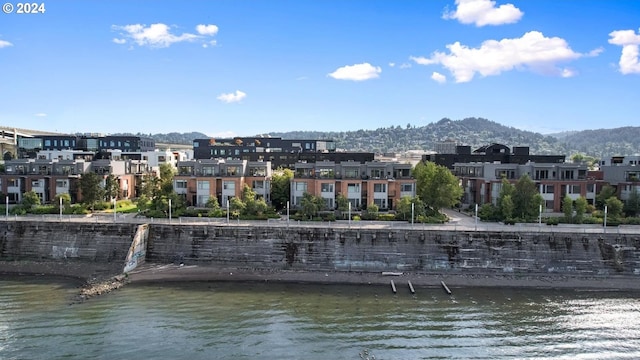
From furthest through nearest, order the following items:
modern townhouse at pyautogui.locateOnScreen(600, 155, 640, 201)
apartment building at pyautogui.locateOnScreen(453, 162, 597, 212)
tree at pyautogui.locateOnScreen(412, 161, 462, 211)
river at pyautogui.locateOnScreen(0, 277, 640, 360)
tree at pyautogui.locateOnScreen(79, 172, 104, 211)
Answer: modern townhouse at pyautogui.locateOnScreen(600, 155, 640, 201), apartment building at pyautogui.locateOnScreen(453, 162, 597, 212), tree at pyautogui.locateOnScreen(79, 172, 104, 211), tree at pyautogui.locateOnScreen(412, 161, 462, 211), river at pyautogui.locateOnScreen(0, 277, 640, 360)

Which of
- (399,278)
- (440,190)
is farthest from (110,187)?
(440,190)

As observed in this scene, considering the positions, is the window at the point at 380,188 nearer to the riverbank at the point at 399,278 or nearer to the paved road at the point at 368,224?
the paved road at the point at 368,224

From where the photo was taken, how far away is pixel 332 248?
51.4m

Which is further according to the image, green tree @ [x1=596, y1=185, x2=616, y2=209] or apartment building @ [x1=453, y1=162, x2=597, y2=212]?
apartment building @ [x1=453, y1=162, x2=597, y2=212]

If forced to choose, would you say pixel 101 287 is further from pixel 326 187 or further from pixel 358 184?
pixel 358 184

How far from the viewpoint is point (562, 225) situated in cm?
5694

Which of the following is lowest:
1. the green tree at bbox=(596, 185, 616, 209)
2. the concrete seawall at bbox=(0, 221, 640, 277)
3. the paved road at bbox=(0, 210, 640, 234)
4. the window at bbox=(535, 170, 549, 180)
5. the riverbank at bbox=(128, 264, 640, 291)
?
the riverbank at bbox=(128, 264, 640, 291)

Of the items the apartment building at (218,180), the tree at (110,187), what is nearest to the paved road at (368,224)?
the apartment building at (218,180)

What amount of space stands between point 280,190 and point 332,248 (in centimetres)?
1941

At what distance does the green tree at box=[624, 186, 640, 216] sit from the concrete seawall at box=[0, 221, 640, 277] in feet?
57.3

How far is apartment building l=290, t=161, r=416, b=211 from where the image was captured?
65.8m

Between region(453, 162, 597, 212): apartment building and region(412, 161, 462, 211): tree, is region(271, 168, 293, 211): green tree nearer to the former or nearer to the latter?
region(412, 161, 462, 211): tree

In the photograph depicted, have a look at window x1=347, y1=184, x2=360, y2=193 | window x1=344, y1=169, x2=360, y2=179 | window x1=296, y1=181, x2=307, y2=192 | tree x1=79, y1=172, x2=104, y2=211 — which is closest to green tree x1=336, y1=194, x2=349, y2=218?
window x1=347, y1=184, x2=360, y2=193

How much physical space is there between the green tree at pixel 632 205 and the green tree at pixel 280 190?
45175 mm
